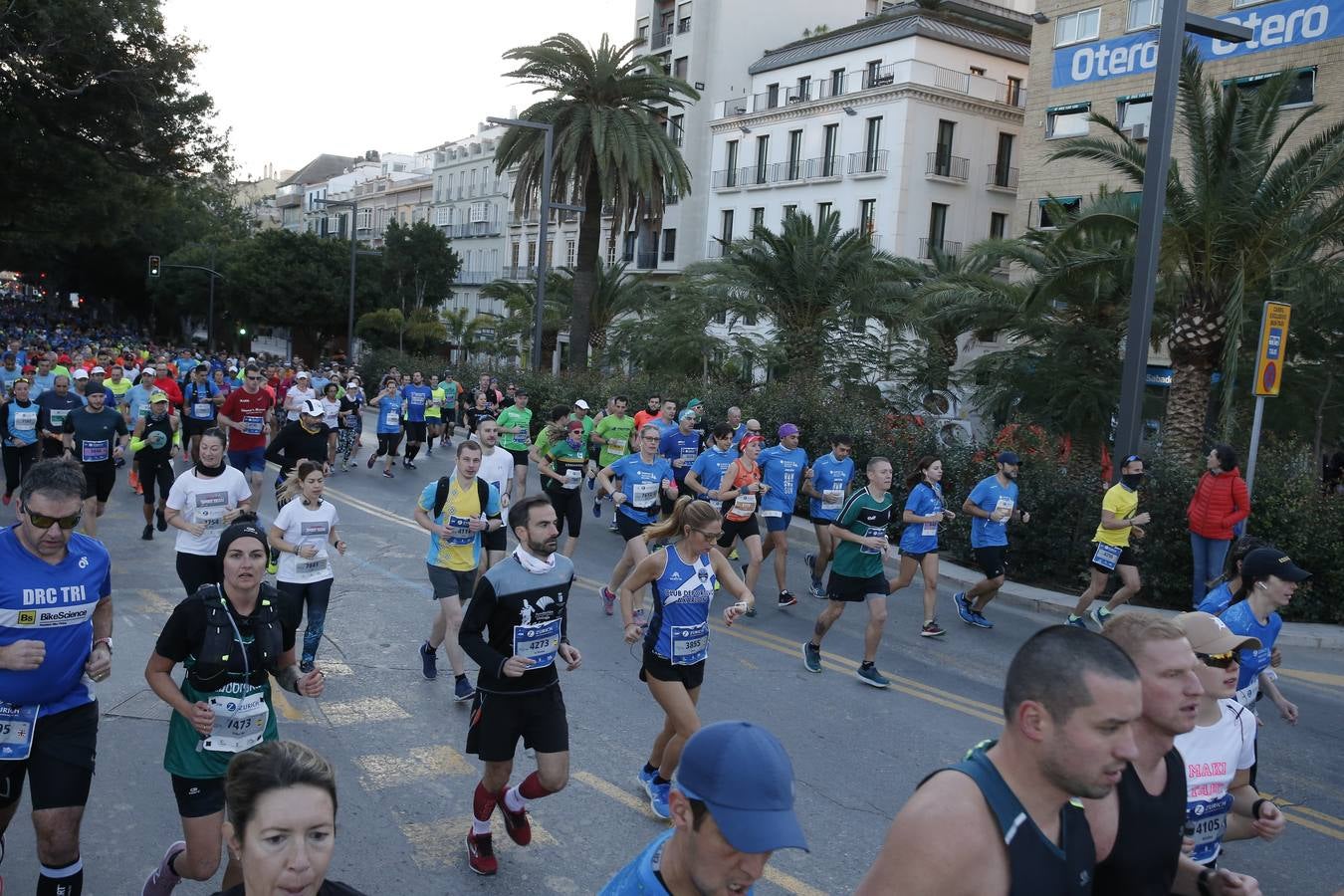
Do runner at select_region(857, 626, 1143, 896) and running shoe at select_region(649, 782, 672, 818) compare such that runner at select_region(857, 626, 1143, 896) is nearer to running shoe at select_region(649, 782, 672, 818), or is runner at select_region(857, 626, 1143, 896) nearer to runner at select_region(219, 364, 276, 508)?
running shoe at select_region(649, 782, 672, 818)

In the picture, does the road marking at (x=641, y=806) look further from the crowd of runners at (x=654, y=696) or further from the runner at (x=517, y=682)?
the runner at (x=517, y=682)

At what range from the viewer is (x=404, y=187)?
8825 cm

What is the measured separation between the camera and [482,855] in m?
5.29

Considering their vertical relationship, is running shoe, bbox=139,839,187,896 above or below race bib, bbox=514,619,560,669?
below

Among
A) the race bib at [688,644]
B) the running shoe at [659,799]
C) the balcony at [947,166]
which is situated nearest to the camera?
the running shoe at [659,799]

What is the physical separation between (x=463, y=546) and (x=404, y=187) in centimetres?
8545

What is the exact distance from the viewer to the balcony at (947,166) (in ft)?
134

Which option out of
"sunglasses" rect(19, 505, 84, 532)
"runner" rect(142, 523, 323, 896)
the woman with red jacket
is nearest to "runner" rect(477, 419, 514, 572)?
"runner" rect(142, 523, 323, 896)

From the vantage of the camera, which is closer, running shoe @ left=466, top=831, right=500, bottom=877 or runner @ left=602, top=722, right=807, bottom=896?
runner @ left=602, top=722, right=807, bottom=896

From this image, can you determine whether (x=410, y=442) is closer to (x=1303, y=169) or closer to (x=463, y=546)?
(x=463, y=546)

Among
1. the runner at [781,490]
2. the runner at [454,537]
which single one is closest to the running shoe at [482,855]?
the runner at [454,537]

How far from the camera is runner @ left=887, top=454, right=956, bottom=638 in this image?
1027 cm

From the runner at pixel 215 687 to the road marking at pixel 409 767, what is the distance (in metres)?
1.82

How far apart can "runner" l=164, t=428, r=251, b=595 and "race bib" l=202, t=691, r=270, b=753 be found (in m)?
3.69
